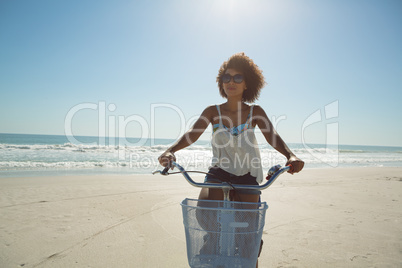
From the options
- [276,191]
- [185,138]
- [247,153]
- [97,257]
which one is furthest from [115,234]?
[276,191]

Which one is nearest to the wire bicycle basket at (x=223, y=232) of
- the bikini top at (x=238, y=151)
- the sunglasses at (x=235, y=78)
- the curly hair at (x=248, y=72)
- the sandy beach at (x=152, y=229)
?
the bikini top at (x=238, y=151)

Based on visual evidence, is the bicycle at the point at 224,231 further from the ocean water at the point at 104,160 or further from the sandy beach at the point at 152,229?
the ocean water at the point at 104,160

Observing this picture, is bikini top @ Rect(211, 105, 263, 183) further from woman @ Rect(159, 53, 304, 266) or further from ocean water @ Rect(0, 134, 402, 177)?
ocean water @ Rect(0, 134, 402, 177)

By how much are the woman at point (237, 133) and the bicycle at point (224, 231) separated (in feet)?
0.92

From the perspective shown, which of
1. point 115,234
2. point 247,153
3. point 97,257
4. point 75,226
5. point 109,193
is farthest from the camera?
point 109,193

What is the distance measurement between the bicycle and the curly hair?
985mm

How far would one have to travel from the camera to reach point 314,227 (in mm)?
4508

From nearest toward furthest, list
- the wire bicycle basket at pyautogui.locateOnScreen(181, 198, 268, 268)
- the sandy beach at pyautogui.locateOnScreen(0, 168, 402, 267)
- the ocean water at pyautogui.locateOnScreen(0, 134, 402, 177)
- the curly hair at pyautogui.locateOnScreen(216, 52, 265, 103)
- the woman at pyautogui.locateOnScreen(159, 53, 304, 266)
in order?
the wire bicycle basket at pyautogui.locateOnScreen(181, 198, 268, 268)
the woman at pyautogui.locateOnScreen(159, 53, 304, 266)
the curly hair at pyautogui.locateOnScreen(216, 52, 265, 103)
the sandy beach at pyautogui.locateOnScreen(0, 168, 402, 267)
the ocean water at pyautogui.locateOnScreen(0, 134, 402, 177)

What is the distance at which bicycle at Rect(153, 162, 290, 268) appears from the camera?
152cm

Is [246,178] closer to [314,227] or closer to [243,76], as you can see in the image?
[243,76]

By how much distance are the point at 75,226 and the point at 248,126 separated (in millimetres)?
3533

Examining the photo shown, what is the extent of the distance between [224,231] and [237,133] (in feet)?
2.59

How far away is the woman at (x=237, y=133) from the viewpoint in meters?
2.01

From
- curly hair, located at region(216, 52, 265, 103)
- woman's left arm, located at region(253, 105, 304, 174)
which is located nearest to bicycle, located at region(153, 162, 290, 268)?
woman's left arm, located at region(253, 105, 304, 174)
